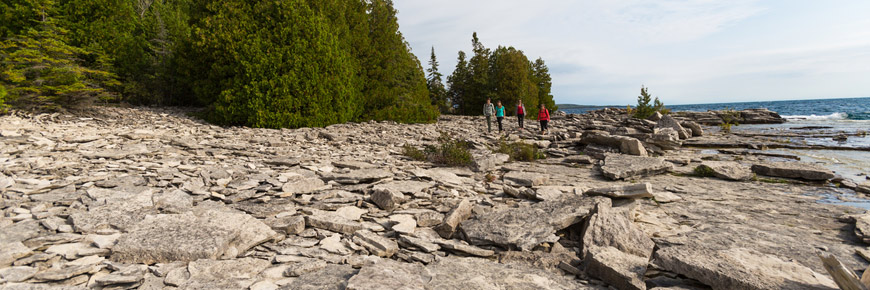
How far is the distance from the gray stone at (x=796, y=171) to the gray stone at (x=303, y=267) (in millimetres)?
9177

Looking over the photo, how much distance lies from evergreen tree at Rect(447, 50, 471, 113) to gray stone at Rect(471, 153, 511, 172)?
28.6m

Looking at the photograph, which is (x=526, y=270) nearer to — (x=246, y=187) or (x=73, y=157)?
(x=246, y=187)

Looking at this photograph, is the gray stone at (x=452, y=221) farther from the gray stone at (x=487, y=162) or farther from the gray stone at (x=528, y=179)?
the gray stone at (x=487, y=162)

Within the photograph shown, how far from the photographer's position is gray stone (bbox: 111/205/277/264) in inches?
127

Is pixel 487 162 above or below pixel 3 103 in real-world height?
below

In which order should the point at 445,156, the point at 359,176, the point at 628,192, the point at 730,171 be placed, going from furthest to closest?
the point at 445,156 < the point at 730,171 < the point at 359,176 < the point at 628,192

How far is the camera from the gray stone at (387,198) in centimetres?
496

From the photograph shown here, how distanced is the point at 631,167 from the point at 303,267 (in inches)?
276

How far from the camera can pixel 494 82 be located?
108ft

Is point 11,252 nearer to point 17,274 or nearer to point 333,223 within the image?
point 17,274

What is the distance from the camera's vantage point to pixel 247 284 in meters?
2.87

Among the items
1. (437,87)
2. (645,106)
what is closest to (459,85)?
(437,87)

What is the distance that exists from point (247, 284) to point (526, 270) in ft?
7.58

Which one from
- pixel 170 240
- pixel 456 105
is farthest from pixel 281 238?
pixel 456 105
